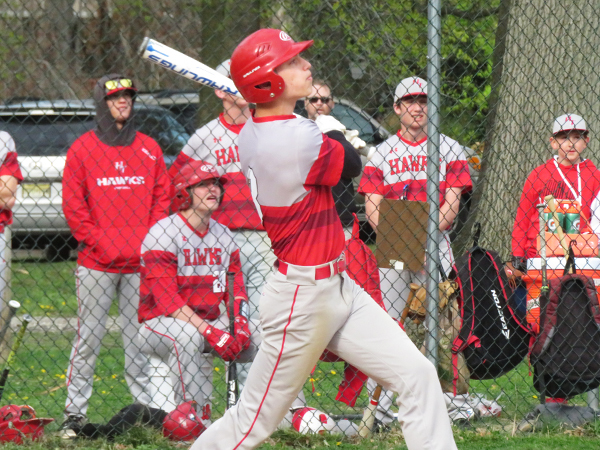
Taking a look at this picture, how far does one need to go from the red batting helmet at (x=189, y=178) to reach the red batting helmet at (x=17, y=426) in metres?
1.53

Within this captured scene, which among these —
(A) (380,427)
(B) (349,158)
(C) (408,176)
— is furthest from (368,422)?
(B) (349,158)

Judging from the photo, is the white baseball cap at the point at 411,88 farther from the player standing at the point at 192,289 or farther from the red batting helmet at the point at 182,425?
the red batting helmet at the point at 182,425

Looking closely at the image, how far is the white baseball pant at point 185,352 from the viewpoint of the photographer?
480 centimetres

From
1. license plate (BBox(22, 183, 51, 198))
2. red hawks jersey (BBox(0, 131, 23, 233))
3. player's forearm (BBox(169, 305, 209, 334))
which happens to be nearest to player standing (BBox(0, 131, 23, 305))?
red hawks jersey (BBox(0, 131, 23, 233))

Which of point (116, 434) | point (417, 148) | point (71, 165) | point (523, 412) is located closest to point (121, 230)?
point (71, 165)

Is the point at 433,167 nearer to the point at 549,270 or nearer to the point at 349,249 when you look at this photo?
the point at 349,249

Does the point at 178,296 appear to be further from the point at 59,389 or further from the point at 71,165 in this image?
the point at 59,389

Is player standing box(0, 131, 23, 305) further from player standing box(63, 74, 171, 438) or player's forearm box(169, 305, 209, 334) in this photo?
player's forearm box(169, 305, 209, 334)

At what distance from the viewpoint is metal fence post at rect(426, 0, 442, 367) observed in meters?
4.39

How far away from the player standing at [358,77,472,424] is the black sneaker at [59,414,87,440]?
1.92 metres

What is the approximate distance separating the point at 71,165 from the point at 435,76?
7.96 ft

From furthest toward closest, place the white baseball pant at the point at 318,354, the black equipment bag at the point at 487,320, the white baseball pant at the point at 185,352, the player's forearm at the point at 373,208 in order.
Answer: the player's forearm at the point at 373,208, the white baseball pant at the point at 185,352, the black equipment bag at the point at 487,320, the white baseball pant at the point at 318,354

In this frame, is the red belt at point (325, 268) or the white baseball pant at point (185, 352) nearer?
the red belt at point (325, 268)

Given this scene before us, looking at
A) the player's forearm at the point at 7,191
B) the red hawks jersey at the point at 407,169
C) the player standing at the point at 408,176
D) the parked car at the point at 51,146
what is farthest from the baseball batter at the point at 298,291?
the parked car at the point at 51,146
